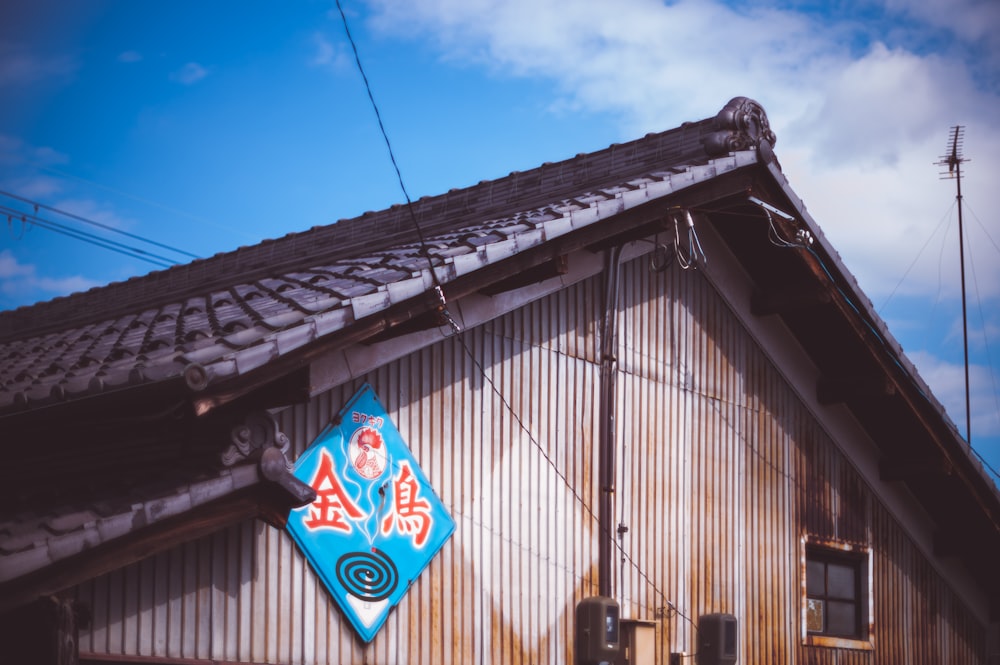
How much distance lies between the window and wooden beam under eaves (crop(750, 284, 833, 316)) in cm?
269

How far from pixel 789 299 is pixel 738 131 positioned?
220 centimetres

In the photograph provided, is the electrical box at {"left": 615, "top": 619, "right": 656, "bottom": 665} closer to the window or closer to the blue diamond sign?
the blue diamond sign

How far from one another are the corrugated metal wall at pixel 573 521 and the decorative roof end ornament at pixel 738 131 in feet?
4.68

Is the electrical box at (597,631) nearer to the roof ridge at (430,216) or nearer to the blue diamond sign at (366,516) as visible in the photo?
the blue diamond sign at (366,516)

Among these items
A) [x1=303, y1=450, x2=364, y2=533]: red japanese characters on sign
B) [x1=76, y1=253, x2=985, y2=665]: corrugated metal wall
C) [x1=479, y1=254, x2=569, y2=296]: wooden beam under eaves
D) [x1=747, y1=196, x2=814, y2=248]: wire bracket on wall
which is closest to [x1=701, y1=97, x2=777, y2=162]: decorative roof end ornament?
[x1=747, y1=196, x2=814, y2=248]: wire bracket on wall

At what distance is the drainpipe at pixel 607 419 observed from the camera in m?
10.6

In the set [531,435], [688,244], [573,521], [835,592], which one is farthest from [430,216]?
[835,592]

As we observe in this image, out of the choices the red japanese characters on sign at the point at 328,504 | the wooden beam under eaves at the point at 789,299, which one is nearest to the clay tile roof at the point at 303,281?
the red japanese characters on sign at the point at 328,504

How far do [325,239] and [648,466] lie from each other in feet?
17.1

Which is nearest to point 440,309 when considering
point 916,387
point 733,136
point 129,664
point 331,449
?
point 331,449

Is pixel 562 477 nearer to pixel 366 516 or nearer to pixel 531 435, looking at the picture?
pixel 531 435

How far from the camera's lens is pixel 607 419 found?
429 inches

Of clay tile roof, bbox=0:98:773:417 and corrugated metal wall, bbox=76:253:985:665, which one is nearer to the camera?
clay tile roof, bbox=0:98:773:417

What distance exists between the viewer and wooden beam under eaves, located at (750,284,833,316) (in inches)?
504
